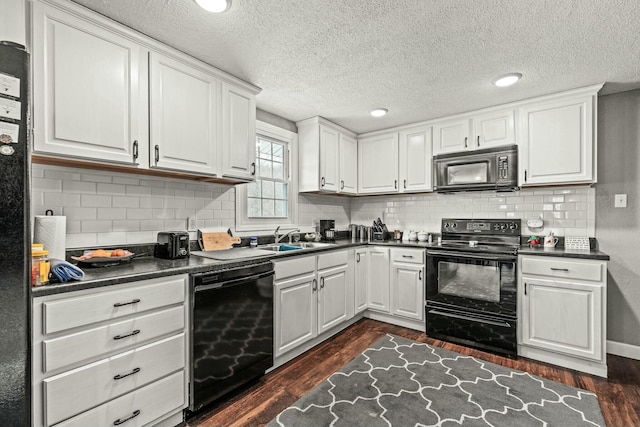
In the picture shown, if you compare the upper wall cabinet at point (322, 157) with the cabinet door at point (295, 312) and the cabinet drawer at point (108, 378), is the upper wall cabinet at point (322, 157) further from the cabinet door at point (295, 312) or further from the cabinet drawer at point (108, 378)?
the cabinet drawer at point (108, 378)

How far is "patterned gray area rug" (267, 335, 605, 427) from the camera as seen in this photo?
5.92 ft

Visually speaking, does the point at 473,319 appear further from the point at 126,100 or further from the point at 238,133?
the point at 126,100

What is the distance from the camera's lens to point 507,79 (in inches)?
94.9

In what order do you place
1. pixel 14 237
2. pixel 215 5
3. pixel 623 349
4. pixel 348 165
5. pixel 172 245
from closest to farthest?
1. pixel 14 237
2. pixel 215 5
3. pixel 172 245
4. pixel 623 349
5. pixel 348 165

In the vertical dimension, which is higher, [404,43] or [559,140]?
[404,43]

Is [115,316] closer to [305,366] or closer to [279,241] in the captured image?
[305,366]

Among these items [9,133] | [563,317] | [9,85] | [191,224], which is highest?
[9,85]

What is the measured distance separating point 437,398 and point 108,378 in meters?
1.92

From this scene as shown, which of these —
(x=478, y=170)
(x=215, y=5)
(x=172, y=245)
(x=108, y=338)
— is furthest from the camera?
(x=478, y=170)

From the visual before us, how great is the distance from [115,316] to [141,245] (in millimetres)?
762

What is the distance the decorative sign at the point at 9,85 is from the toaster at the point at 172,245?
1.20 meters

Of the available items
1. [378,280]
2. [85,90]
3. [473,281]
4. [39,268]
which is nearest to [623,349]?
[473,281]

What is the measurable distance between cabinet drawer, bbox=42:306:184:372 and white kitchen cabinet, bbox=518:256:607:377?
272 cm

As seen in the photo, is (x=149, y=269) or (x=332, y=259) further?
(x=332, y=259)
